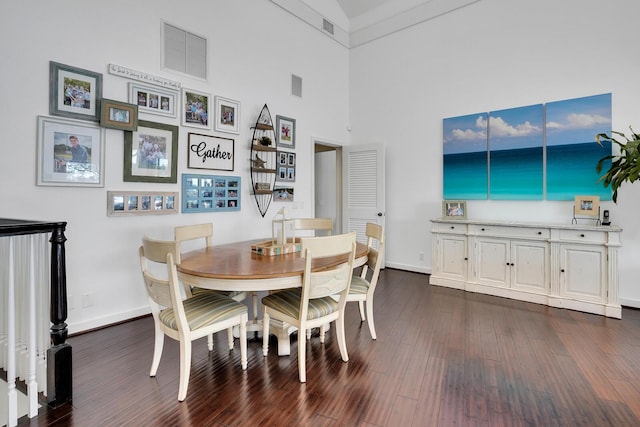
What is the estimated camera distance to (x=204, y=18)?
148 inches

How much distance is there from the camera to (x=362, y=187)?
553cm

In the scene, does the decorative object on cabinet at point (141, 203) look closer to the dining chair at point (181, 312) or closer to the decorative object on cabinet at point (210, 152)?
the decorative object on cabinet at point (210, 152)

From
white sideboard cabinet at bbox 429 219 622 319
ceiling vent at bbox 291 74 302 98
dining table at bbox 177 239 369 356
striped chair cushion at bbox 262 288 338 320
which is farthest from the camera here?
ceiling vent at bbox 291 74 302 98

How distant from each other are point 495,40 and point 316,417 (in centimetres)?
495

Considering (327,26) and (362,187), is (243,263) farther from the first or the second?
(327,26)

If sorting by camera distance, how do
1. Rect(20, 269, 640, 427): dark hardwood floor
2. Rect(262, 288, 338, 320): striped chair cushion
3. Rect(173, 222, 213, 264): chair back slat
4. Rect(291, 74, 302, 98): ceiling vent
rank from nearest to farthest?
Rect(20, 269, 640, 427): dark hardwood floor → Rect(262, 288, 338, 320): striped chair cushion → Rect(173, 222, 213, 264): chair back slat → Rect(291, 74, 302, 98): ceiling vent

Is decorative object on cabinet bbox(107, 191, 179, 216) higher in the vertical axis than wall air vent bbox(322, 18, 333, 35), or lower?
lower

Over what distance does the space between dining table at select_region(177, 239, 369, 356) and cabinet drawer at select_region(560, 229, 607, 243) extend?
2438 mm

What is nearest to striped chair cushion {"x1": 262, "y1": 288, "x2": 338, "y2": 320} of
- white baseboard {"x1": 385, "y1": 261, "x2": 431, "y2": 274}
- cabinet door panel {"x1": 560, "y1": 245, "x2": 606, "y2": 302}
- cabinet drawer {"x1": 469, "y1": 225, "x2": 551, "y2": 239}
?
cabinet drawer {"x1": 469, "y1": 225, "x2": 551, "y2": 239}

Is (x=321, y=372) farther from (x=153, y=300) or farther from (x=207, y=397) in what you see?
(x=153, y=300)

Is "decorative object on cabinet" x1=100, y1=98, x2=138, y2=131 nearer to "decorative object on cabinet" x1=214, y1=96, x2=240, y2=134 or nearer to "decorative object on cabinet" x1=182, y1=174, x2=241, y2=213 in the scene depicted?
"decorative object on cabinet" x1=182, y1=174, x2=241, y2=213

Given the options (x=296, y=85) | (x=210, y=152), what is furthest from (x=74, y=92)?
(x=296, y=85)

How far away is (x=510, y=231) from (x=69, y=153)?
4610 millimetres

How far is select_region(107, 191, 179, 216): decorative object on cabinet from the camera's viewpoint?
308 centimetres
